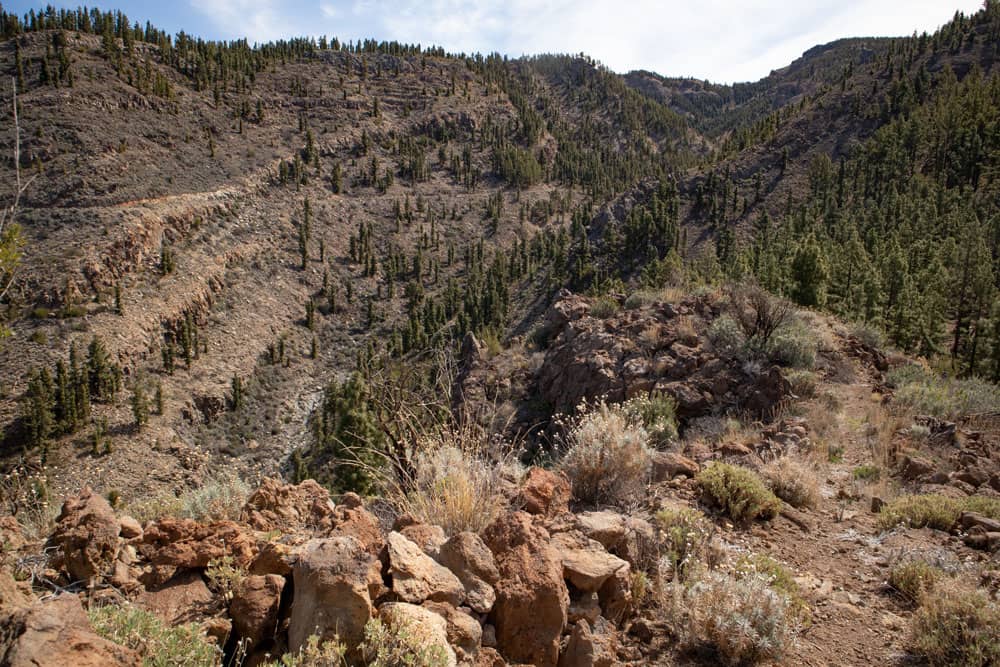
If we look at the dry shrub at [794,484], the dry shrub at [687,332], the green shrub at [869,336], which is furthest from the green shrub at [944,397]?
the dry shrub at [687,332]

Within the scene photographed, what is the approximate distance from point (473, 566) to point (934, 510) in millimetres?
4385

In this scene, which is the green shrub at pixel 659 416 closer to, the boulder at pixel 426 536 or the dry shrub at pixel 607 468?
the dry shrub at pixel 607 468

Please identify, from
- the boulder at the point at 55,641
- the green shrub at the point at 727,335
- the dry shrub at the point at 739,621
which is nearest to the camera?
the boulder at the point at 55,641

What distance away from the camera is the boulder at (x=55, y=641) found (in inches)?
61.2

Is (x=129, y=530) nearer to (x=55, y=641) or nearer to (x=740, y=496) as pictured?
(x=55, y=641)

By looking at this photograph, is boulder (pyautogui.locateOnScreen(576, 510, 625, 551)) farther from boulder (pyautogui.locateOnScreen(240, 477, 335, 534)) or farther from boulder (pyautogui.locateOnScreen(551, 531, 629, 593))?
boulder (pyautogui.locateOnScreen(240, 477, 335, 534))

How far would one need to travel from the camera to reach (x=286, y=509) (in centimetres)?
365

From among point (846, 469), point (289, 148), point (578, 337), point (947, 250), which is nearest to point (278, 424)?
point (578, 337)

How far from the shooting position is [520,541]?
2924 millimetres

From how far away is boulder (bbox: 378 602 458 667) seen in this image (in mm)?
2051

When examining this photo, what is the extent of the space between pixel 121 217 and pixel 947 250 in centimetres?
4953

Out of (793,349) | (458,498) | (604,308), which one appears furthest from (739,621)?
(604,308)

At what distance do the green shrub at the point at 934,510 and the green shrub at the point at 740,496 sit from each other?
0.98 meters

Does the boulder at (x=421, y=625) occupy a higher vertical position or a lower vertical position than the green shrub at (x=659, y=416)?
higher
